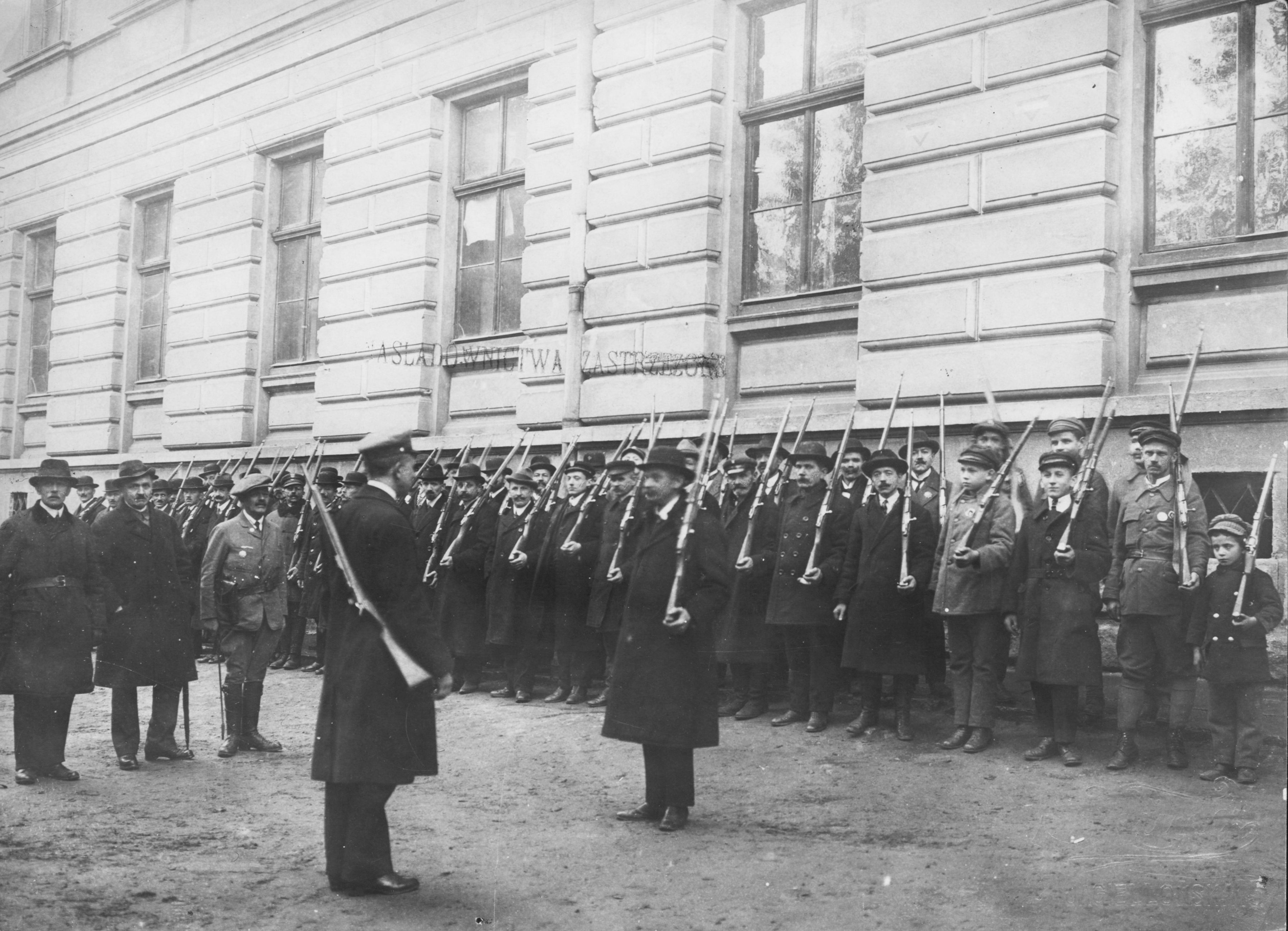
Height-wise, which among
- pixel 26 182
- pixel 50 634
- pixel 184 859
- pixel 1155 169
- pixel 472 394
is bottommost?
pixel 184 859

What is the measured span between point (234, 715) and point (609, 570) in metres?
2.87

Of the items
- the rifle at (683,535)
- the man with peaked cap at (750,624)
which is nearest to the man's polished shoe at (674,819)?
the rifle at (683,535)

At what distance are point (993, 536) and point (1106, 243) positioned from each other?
2.30m

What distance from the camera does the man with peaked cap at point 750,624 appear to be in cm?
927

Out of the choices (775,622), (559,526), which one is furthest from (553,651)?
(775,622)

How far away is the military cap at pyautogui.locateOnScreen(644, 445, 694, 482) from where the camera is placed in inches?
263

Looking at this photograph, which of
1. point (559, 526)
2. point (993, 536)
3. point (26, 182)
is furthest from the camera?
point (26, 182)

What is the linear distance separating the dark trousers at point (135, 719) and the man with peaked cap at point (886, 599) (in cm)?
428

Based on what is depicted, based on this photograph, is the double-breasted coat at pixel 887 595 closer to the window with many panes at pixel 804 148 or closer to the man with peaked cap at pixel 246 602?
the window with many panes at pixel 804 148

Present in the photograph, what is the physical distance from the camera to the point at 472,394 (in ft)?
45.4

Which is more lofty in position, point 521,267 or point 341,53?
point 341,53

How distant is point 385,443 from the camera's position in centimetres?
549

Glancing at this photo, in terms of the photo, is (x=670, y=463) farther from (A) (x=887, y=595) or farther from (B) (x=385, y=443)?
(A) (x=887, y=595)

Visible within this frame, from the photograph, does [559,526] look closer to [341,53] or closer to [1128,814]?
[1128,814]
